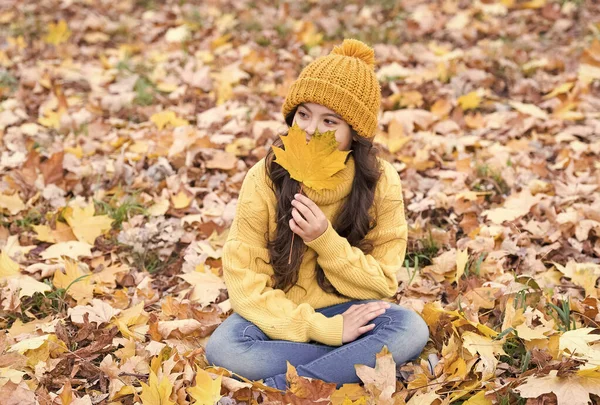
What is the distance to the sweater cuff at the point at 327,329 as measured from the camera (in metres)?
2.44

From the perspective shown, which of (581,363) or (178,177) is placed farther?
(178,177)

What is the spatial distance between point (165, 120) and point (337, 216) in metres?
2.09

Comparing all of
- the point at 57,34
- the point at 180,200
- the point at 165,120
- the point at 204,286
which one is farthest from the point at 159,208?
the point at 57,34

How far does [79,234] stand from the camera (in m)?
3.20

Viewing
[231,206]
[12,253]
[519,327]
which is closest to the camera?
[519,327]

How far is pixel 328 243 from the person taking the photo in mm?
2420

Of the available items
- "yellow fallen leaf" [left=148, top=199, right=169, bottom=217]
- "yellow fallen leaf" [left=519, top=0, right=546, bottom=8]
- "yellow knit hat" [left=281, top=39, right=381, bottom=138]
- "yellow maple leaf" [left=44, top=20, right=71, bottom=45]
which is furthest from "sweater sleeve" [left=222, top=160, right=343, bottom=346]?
"yellow fallen leaf" [left=519, top=0, right=546, bottom=8]

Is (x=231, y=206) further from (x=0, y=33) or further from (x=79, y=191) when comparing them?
(x=0, y=33)

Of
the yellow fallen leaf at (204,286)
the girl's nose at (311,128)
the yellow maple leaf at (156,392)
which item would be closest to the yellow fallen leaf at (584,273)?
the girl's nose at (311,128)

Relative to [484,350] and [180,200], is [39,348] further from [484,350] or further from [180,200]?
[484,350]

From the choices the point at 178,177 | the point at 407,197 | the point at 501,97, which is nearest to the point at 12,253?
the point at 178,177

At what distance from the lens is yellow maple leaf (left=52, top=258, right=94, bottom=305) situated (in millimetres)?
2791

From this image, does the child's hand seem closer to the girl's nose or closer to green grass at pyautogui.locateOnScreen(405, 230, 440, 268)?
the girl's nose

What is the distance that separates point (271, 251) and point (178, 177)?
131 centimetres
